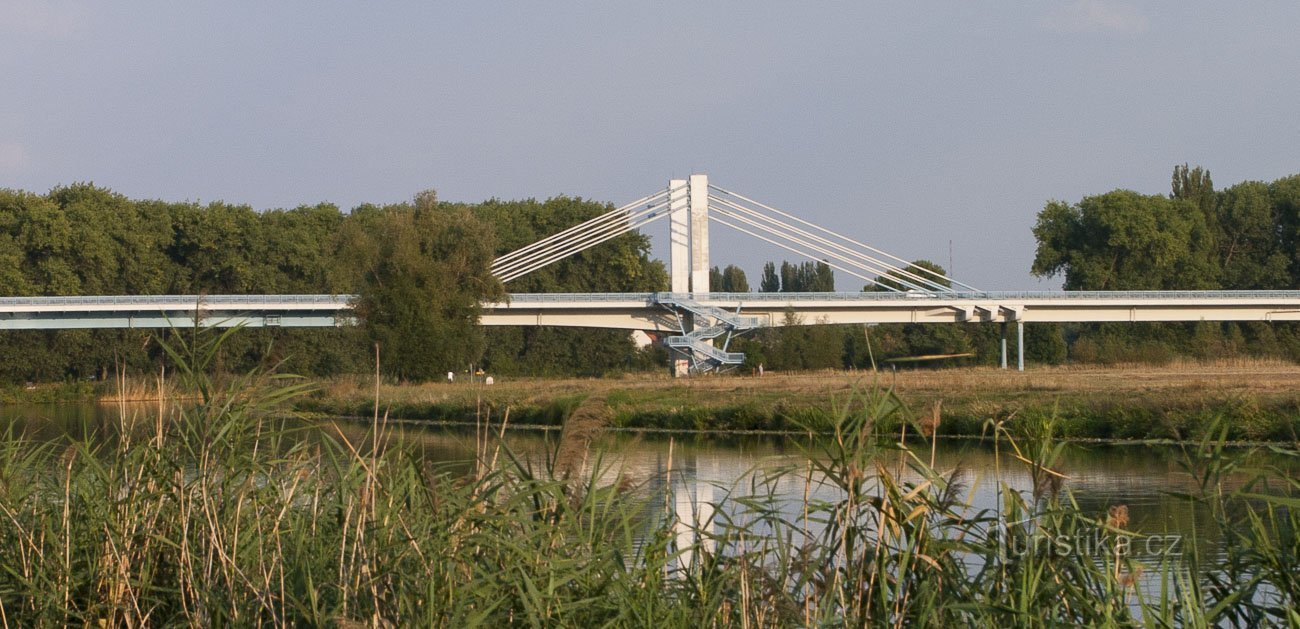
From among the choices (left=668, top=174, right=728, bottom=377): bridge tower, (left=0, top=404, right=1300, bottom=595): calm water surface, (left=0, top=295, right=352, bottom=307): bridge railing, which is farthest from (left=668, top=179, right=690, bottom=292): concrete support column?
(left=0, top=404, right=1300, bottom=595): calm water surface

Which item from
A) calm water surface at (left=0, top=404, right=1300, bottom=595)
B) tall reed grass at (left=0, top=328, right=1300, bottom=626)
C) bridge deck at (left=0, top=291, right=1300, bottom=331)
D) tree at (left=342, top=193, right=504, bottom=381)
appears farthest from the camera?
bridge deck at (left=0, top=291, right=1300, bottom=331)

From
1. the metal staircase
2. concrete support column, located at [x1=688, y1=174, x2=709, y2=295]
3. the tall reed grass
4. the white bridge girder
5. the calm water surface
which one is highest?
concrete support column, located at [x1=688, y1=174, x2=709, y2=295]

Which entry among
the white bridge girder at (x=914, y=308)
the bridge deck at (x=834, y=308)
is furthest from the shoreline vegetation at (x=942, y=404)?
the white bridge girder at (x=914, y=308)

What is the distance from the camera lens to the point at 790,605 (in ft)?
12.4

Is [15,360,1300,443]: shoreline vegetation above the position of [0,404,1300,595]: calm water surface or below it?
above

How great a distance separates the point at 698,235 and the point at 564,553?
1661 inches

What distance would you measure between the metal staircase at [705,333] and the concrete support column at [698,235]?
2.38ft

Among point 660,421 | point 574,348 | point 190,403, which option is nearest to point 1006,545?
point 190,403

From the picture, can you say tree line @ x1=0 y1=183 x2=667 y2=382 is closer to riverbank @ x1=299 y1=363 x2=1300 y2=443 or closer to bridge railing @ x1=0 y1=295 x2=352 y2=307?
bridge railing @ x1=0 y1=295 x2=352 y2=307

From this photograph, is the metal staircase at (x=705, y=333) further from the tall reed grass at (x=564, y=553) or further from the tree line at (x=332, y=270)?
the tall reed grass at (x=564, y=553)

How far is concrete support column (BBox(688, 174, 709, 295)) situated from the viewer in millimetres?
46125

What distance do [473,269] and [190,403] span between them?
30.9 m

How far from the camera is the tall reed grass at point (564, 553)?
3963 mm

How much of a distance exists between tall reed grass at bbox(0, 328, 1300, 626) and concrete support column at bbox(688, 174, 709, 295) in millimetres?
41067
